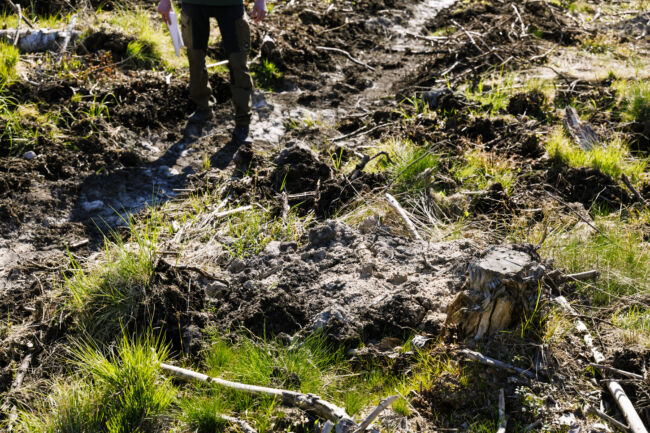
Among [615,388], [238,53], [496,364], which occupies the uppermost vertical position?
[238,53]

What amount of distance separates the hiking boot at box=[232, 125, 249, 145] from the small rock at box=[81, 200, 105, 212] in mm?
1545

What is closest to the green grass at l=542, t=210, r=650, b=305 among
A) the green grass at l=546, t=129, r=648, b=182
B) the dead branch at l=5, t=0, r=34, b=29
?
the green grass at l=546, t=129, r=648, b=182

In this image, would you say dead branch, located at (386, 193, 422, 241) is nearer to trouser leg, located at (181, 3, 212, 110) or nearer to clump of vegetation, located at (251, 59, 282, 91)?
trouser leg, located at (181, 3, 212, 110)

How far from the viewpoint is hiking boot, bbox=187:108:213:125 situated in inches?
250

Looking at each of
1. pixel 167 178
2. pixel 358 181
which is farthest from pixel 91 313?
pixel 358 181

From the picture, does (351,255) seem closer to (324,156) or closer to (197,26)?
(324,156)

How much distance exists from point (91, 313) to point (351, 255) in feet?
5.76

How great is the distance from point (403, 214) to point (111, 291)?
2.17 meters

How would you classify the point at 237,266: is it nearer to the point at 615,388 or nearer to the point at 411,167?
the point at 411,167

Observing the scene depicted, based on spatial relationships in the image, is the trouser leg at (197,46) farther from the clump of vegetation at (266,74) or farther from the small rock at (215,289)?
the small rock at (215,289)

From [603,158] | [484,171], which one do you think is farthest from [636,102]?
[484,171]

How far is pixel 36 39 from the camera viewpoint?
265 inches

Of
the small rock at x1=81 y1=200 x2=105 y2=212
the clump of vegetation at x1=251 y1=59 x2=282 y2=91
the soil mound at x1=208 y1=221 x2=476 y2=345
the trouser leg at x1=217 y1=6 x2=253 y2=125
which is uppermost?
the trouser leg at x1=217 y1=6 x2=253 y2=125

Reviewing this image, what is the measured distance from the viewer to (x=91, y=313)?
3.71 m
